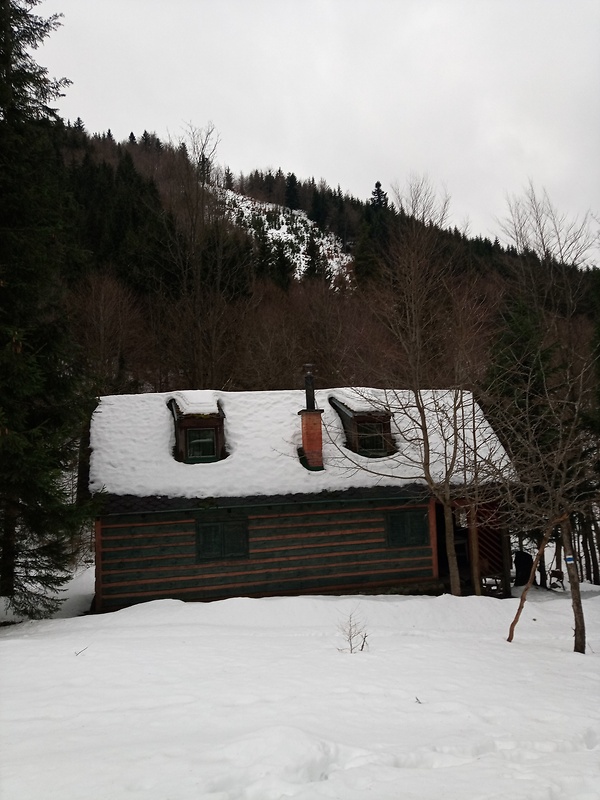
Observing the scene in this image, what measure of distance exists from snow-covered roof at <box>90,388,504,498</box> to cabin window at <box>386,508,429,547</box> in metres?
1.07

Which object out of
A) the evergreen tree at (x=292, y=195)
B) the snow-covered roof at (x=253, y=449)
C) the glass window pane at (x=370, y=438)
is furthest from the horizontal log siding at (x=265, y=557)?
the evergreen tree at (x=292, y=195)

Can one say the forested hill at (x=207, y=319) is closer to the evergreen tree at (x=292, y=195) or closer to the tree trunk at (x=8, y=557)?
the tree trunk at (x=8, y=557)

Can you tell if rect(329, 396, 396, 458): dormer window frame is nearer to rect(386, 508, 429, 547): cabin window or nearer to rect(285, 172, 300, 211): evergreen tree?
rect(386, 508, 429, 547): cabin window

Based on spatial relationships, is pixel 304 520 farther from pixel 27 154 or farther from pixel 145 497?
pixel 27 154

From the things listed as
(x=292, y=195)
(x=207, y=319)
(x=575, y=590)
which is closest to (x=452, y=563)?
(x=575, y=590)

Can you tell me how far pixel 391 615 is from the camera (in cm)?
1418

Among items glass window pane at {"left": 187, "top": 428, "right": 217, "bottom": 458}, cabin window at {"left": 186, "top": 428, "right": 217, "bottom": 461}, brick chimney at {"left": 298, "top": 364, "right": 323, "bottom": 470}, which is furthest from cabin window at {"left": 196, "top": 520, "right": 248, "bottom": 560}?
brick chimney at {"left": 298, "top": 364, "right": 323, "bottom": 470}

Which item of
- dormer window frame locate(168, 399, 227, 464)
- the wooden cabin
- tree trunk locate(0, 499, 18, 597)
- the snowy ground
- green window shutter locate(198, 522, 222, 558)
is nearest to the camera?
the snowy ground

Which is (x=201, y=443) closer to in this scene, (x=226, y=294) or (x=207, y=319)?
(x=207, y=319)

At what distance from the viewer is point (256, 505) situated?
16.4m

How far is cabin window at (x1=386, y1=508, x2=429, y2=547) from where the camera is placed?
17.8 m

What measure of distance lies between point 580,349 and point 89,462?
22763 mm

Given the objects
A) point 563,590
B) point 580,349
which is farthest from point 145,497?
point 580,349

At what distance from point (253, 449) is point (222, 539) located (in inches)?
128
